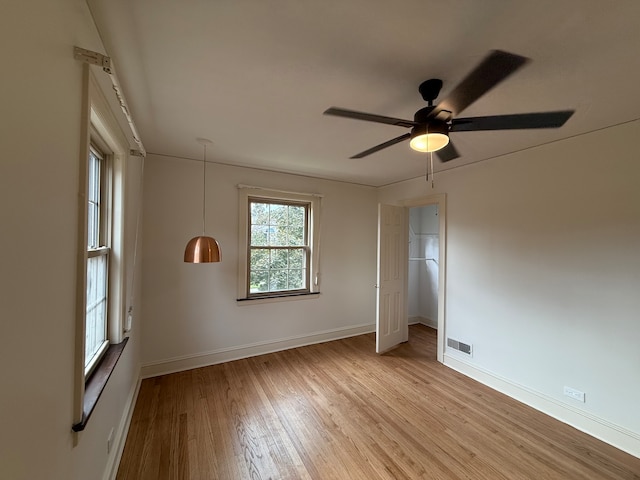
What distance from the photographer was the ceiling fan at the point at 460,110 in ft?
4.02

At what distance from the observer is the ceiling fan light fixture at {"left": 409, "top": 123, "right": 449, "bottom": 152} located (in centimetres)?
148

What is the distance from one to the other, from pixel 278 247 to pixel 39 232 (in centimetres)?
299

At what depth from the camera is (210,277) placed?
328 cm

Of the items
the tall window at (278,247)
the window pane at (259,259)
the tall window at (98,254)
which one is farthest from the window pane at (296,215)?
the tall window at (98,254)

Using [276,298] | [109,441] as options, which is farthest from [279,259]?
[109,441]

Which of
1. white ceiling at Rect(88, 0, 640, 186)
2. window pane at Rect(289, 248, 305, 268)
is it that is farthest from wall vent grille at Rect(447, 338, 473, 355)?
white ceiling at Rect(88, 0, 640, 186)

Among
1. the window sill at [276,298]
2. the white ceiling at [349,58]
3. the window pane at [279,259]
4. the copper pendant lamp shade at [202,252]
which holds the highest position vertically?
the white ceiling at [349,58]

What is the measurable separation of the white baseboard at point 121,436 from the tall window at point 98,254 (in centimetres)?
67

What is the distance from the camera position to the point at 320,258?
4.04 metres

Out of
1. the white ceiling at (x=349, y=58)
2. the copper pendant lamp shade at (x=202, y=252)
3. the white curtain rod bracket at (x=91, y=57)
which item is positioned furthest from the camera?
the copper pendant lamp shade at (x=202, y=252)

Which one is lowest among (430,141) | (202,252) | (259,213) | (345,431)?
(345,431)

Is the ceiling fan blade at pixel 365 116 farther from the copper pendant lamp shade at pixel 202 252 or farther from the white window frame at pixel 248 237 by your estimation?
the white window frame at pixel 248 237

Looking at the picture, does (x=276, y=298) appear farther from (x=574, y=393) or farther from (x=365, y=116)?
(x=574, y=393)

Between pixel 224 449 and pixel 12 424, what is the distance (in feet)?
5.61
